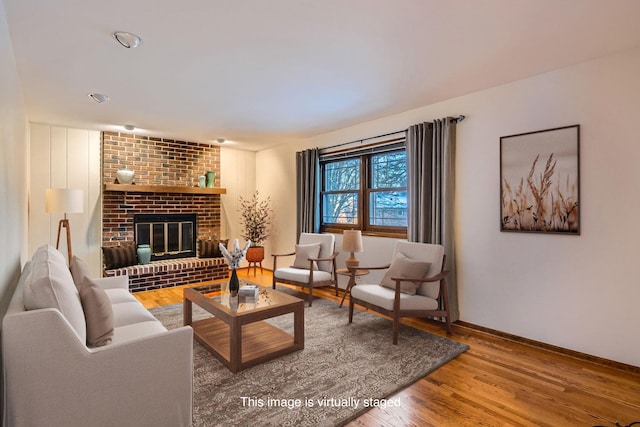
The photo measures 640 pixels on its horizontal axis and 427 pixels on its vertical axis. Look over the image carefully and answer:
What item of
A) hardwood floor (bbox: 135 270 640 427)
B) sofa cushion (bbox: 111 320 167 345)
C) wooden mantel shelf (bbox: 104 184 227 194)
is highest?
wooden mantel shelf (bbox: 104 184 227 194)

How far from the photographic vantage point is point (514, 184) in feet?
10.5

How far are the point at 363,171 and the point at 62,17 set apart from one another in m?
3.59

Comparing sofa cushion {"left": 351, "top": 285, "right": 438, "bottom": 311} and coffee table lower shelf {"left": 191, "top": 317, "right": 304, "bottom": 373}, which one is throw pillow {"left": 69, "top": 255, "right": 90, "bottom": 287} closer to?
coffee table lower shelf {"left": 191, "top": 317, "right": 304, "bottom": 373}

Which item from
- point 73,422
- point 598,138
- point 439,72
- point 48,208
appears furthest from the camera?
point 48,208

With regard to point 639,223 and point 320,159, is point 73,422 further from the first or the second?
point 320,159

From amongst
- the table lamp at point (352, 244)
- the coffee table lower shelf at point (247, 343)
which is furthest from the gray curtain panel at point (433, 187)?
the coffee table lower shelf at point (247, 343)

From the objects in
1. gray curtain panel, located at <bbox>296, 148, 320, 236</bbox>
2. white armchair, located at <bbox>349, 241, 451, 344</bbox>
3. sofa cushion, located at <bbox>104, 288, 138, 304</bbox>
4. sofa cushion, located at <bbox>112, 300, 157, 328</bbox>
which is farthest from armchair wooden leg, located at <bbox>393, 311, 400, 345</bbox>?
gray curtain panel, located at <bbox>296, 148, 320, 236</bbox>

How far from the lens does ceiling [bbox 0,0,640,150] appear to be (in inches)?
80.5

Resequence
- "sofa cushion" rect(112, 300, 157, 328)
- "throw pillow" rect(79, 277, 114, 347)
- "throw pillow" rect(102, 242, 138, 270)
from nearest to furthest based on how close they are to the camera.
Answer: "throw pillow" rect(79, 277, 114, 347) < "sofa cushion" rect(112, 300, 157, 328) < "throw pillow" rect(102, 242, 138, 270)

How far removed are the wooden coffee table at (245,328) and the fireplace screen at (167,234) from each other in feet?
8.69

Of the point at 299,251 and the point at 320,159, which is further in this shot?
the point at 320,159

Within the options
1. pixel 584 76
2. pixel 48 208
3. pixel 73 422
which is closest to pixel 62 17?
pixel 73 422

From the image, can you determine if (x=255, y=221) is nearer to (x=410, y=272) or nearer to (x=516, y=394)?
(x=410, y=272)

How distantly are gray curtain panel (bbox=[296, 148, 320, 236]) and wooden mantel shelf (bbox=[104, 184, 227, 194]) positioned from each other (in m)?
1.54
